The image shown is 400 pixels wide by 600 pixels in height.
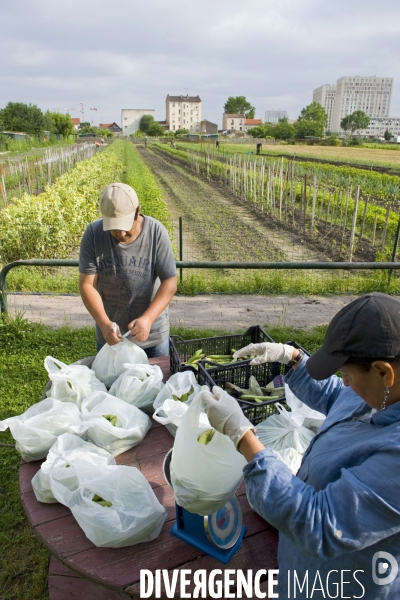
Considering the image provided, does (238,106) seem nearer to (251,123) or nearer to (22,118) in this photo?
(251,123)

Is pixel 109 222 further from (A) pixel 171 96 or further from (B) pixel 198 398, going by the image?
(A) pixel 171 96

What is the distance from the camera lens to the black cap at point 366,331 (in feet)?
3.62

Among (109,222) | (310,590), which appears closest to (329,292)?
(109,222)

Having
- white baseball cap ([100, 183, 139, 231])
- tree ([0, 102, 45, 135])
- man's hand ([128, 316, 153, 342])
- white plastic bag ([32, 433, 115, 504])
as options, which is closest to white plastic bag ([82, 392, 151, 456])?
white plastic bag ([32, 433, 115, 504])

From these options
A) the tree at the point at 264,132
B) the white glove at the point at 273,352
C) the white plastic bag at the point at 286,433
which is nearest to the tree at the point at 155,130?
the tree at the point at 264,132

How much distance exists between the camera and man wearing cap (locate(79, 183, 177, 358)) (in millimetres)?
2830

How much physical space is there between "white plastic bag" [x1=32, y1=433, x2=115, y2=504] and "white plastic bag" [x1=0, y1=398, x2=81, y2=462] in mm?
85

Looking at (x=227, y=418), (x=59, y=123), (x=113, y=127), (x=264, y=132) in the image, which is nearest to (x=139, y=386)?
(x=227, y=418)

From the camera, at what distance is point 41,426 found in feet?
6.74

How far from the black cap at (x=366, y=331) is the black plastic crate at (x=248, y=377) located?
0.95m

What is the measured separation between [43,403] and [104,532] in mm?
831

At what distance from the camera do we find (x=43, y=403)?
2.21m

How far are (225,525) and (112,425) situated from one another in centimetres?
70

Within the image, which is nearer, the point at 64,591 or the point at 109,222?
the point at 64,591
